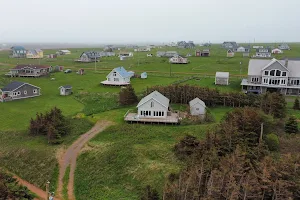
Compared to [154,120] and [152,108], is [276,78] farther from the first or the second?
[154,120]

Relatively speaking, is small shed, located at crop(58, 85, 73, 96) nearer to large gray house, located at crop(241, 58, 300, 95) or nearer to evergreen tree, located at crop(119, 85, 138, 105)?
evergreen tree, located at crop(119, 85, 138, 105)

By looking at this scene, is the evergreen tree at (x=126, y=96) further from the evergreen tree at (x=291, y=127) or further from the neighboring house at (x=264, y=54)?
the neighboring house at (x=264, y=54)

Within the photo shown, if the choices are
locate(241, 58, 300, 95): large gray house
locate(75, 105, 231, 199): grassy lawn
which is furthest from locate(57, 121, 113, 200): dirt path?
locate(241, 58, 300, 95): large gray house

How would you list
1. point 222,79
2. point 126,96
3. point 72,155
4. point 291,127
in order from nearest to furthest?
point 72,155 < point 291,127 < point 126,96 < point 222,79

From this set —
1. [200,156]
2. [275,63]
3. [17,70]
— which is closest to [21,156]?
[200,156]

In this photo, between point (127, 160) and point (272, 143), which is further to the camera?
point (127, 160)

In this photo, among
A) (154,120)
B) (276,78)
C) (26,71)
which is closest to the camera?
(154,120)

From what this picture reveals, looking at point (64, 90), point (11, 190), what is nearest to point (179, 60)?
point (64, 90)

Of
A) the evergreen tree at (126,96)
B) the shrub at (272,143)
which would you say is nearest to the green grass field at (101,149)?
the evergreen tree at (126,96)

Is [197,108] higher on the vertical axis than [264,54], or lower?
lower
